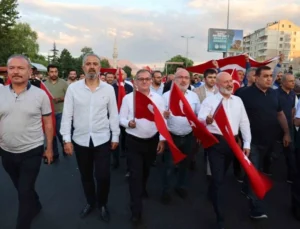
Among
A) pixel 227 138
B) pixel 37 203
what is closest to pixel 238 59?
pixel 227 138

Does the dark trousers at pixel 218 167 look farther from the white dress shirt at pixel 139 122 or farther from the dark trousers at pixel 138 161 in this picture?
the dark trousers at pixel 138 161

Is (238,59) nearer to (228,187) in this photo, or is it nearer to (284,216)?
(228,187)

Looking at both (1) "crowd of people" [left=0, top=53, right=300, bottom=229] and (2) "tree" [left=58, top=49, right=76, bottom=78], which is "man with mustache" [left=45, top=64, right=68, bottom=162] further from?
(2) "tree" [left=58, top=49, right=76, bottom=78]

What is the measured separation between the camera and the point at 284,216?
13.5 ft

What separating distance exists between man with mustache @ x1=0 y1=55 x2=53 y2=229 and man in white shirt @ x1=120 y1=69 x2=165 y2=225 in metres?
1.16

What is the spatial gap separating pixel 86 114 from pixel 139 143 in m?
0.78

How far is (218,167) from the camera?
373 centimetres

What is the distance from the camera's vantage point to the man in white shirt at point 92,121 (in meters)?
3.79

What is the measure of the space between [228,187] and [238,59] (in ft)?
11.5

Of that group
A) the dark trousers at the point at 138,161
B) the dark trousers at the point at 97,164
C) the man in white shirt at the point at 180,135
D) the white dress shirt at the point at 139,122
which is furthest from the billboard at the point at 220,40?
the dark trousers at the point at 97,164

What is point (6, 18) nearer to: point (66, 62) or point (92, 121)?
point (66, 62)

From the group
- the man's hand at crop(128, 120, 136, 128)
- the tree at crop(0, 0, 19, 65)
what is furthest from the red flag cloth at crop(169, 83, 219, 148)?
the tree at crop(0, 0, 19, 65)

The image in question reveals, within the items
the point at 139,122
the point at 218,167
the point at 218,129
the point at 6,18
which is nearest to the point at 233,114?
the point at 218,129

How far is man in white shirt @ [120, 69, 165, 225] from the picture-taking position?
392 cm
